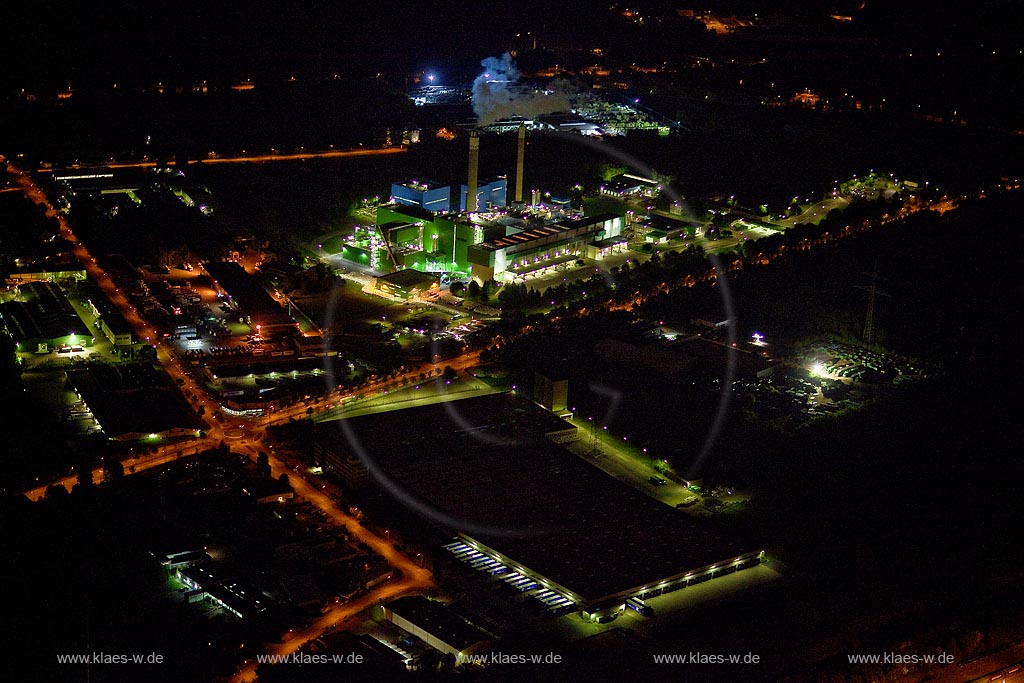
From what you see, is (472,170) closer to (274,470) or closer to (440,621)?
(274,470)

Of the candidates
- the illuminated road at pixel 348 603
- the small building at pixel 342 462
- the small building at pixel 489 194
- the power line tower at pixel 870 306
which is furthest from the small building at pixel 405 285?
the power line tower at pixel 870 306

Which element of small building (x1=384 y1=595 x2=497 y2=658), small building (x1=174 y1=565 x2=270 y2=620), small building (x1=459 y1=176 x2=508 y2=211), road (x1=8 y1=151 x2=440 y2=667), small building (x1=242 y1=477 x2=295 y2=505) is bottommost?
road (x1=8 y1=151 x2=440 y2=667)

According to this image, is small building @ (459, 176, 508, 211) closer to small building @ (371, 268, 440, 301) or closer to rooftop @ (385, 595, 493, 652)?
small building @ (371, 268, 440, 301)

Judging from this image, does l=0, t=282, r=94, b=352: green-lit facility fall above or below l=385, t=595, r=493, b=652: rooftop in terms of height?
below

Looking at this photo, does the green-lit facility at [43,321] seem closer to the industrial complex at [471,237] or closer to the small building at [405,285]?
the small building at [405,285]

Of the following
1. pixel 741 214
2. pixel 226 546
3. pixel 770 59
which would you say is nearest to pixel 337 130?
pixel 741 214

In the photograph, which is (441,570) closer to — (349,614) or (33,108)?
(349,614)

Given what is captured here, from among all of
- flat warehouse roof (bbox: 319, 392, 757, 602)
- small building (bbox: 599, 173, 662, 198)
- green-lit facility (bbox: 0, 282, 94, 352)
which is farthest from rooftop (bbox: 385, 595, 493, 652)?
small building (bbox: 599, 173, 662, 198)
